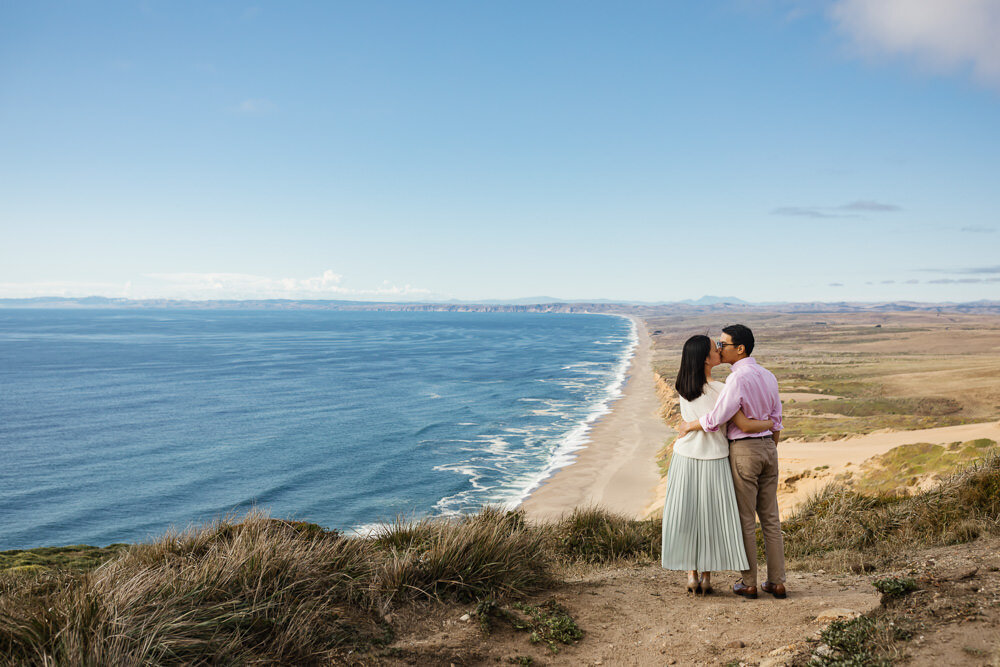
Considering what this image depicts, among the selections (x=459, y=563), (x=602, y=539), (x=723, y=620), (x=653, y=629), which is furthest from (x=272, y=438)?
(x=723, y=620)

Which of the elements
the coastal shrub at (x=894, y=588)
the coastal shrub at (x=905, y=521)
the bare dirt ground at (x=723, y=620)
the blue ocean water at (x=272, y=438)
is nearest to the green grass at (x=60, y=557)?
the bare dirt ground at (x=723, y=620)

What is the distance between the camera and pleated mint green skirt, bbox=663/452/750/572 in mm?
4914

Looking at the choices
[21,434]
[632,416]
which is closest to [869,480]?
[632,416]

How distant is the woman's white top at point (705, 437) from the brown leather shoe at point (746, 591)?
1.21 meters

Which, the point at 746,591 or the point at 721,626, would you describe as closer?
the point at 721,626

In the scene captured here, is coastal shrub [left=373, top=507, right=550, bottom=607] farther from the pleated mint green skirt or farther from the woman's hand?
the woman's hand

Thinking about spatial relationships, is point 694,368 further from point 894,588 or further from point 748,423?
point 894,588

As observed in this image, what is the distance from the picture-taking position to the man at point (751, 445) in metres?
4.75

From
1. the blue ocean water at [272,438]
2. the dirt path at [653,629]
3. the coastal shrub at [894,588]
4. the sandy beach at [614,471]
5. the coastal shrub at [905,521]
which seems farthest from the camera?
the blue ocean water at [272,438]

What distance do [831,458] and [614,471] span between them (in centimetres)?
1273

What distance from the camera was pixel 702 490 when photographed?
4.98 metres

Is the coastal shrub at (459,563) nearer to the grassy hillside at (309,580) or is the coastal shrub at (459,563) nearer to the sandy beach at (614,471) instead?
the grassy hillside at (309,580)

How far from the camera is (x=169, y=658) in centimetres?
324

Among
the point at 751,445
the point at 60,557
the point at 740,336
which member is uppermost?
the point at 740,336
